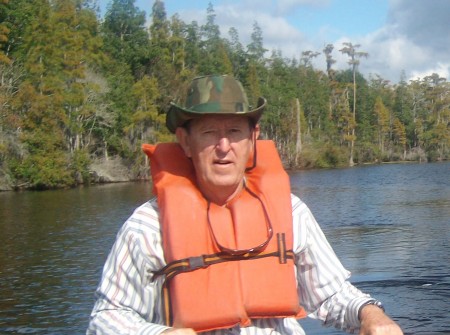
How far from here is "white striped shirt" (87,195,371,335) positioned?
3.13m

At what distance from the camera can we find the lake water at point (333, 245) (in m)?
11.7

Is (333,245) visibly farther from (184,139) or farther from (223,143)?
(223,143)

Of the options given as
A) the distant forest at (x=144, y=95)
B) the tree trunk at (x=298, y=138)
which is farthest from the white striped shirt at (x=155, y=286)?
the tree trunk at (x=298, y=138)

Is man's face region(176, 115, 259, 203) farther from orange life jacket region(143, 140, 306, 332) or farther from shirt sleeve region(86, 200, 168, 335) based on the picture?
shirt sleeve region(86, 200, 168, 335)

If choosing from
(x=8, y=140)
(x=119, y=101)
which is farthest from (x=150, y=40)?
(x=8, y=140)

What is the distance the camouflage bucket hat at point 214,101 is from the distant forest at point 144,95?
26.6 metres

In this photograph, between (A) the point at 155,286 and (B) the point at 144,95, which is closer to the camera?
(A) the point at 155,286

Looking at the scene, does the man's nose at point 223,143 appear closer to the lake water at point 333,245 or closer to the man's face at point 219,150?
the man's face at point 219,150

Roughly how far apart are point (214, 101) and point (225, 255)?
667mm

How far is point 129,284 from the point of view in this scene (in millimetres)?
3150

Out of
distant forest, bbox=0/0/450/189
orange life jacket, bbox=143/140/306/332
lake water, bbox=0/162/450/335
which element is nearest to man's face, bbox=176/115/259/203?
orange life jacket, bbox=143/140/306/332

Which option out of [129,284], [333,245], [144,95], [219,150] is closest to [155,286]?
[129,284]

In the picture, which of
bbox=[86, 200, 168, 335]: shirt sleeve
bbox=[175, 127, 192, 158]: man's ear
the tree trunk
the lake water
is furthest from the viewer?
the tree trunk

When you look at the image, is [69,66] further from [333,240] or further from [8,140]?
[333,240]
